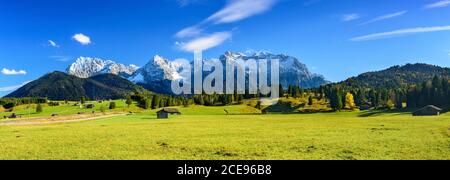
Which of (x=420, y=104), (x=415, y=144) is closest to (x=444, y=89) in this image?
(x=420, y=104)

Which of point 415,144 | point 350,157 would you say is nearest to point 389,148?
point 415,144

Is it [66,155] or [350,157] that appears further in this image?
[66,155]

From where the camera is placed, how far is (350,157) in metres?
32.3

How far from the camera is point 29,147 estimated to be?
42.6 m
